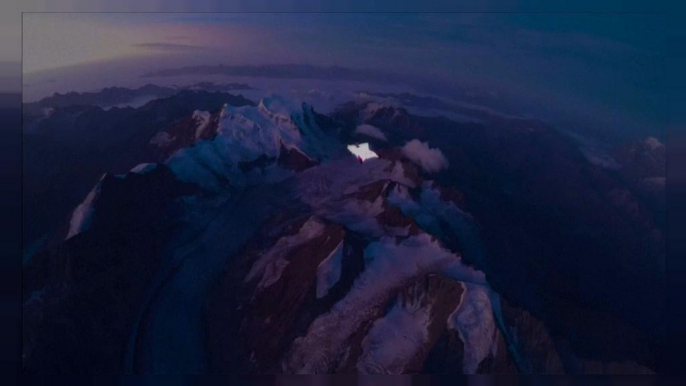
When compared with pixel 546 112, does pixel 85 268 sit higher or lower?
lower

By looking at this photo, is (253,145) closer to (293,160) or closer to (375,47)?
(293,160)

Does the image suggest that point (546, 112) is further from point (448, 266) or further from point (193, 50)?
point (193, 50)

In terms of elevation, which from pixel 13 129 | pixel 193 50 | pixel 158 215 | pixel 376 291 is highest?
pixel 193 50

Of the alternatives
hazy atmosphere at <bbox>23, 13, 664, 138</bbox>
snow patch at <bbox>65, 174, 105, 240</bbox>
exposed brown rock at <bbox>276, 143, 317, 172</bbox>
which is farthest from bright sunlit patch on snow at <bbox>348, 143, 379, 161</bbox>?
snow patch at <bbox>65, 174, 105, 240</bbox>

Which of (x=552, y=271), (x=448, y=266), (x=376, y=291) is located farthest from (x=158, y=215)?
(x=552, y=271)

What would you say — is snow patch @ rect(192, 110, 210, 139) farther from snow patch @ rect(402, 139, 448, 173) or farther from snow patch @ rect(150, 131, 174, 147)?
snow patch @ rect(402, 139, 448, 173)

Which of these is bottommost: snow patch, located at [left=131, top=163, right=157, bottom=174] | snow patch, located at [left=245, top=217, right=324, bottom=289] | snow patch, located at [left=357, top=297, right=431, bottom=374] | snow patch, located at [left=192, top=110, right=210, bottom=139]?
snow patch, located at [left=357, top=297, right=431, bottom=374]

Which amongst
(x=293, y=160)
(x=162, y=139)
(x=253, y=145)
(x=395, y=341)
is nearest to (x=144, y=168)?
(x=162, y=139)

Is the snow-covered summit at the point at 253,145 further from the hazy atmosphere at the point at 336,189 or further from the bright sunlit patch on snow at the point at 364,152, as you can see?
the bright sunlit patch on snow at the point at 364,152
